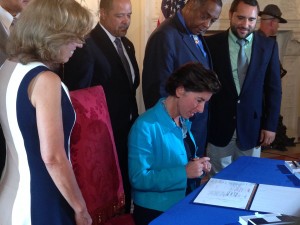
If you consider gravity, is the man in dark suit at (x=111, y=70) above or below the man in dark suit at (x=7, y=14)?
below

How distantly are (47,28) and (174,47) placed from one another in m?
1.10

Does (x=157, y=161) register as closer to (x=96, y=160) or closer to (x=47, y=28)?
(x=96, y=160)

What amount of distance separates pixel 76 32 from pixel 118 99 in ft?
3.10

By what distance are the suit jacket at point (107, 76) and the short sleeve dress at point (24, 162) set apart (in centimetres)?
74

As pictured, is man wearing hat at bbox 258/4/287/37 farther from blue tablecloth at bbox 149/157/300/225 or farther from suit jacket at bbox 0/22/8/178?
suit jacket at bbox 0/22/8/178

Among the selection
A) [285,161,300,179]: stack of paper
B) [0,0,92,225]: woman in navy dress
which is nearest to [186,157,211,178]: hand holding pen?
[285,161,300,179]: stack of paper

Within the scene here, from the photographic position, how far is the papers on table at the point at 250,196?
1495 millimetres

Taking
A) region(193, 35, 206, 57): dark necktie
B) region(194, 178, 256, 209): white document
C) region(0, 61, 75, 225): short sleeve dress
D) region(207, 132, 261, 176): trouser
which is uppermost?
region(193, 35, 206, 57): dark necktie

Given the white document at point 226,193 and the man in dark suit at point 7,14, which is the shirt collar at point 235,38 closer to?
the white document at point 226,193

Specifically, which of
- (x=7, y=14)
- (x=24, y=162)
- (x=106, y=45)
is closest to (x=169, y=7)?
(x=106, y=45)

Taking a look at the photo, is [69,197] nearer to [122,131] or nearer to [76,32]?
[76,32]

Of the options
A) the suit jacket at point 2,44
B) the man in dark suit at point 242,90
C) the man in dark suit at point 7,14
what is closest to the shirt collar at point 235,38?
the man in dark suit at point 242,90

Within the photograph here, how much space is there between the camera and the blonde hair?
1302 millimetres

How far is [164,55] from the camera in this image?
2270 mm
